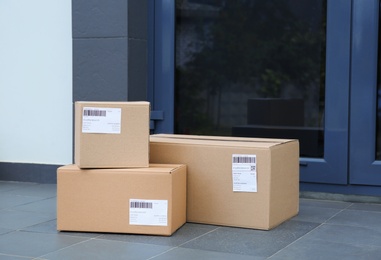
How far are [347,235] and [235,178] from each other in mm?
636

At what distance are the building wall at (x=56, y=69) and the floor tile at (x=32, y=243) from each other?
1572 mm

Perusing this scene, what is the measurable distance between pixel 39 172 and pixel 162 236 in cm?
205

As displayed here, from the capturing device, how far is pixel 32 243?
3371mm

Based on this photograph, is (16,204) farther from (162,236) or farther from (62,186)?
(162,236)

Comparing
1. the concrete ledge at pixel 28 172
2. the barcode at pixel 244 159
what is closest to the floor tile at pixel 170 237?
the barcode at pixel 244 159

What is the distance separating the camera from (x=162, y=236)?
3523mm

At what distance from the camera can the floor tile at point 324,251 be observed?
3.11 m

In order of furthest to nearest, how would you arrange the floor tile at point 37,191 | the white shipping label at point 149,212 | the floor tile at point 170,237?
the floor tile at point 37,191 → the white shipping label at point 149,212 → the floor tile at point 170,237

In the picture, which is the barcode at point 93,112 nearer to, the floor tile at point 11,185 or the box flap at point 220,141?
→ the box flap at point 220,141

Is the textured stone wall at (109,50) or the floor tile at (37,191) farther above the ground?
the textured stone wall at (109,50)


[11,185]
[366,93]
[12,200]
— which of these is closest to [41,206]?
[12,200]

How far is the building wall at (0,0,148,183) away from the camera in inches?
193

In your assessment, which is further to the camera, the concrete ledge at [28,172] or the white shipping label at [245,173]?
the concrete ledge at [28,172]

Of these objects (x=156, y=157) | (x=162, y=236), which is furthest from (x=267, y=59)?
(x=162, y=236)
